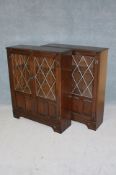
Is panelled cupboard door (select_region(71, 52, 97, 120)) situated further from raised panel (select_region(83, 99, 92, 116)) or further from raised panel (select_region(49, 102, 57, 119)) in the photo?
raised panel (select_region(49, 102, 57, 119))

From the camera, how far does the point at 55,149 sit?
87.7 inches

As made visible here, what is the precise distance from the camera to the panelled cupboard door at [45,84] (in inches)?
93.6

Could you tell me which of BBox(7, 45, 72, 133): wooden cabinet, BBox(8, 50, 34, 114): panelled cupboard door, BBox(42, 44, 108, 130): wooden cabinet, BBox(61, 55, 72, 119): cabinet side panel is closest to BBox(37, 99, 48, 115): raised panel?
BBox(7, 45, 72, 133): wooden cabinet

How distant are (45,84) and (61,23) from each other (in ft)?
2.95

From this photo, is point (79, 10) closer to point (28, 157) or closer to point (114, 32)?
point (114, 32)

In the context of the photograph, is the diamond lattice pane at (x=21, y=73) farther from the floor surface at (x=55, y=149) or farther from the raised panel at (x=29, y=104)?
the floor surface at (x=55, y=149)

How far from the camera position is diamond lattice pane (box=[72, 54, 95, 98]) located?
246 centimetres

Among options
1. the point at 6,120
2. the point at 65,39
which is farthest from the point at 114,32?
the point at 6,120

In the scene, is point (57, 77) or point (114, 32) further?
point (114, 32)

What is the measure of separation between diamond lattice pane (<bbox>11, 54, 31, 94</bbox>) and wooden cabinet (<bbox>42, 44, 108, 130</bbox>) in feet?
1.84

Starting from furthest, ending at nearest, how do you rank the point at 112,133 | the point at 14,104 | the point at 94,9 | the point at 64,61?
the point at 14,104 < the point at 94,9 < the point at 112,133 < the point at 64,61

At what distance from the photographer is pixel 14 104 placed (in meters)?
2.84

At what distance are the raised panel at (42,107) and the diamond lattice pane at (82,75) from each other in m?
0.39

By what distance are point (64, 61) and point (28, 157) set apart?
3.57ft
